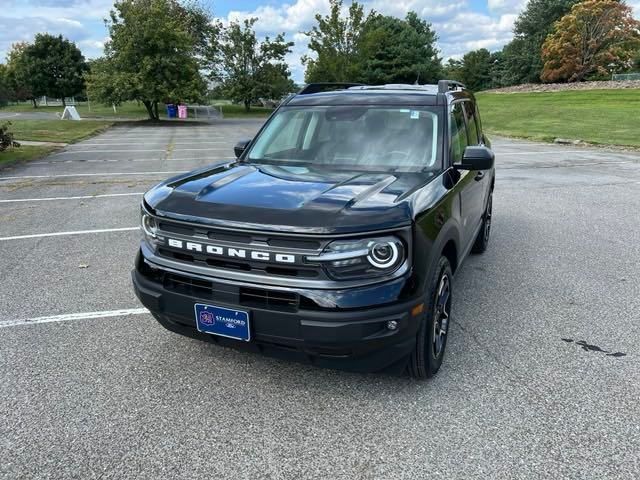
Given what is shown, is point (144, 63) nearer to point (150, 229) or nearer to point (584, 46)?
point (150, 229)

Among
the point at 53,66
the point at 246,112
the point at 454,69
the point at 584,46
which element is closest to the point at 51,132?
the point at 246,112

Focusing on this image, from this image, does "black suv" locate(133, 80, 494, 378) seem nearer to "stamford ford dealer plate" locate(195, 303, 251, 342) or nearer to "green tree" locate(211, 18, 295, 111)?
"stamford ford dealer plate" locate(195, 303, 251, 342)

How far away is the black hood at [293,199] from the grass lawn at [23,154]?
39.6 feet

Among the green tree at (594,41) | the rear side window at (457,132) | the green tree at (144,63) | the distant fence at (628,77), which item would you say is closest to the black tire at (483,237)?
the rear side window at (457,132)

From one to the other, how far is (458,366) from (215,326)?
1.64 meters

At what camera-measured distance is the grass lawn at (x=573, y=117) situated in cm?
2016

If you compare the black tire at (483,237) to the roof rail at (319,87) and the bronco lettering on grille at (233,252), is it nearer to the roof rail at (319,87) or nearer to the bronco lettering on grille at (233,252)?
the roof rail at (319,87)

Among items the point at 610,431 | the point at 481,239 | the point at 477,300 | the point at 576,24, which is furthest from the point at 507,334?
the point at 576,24

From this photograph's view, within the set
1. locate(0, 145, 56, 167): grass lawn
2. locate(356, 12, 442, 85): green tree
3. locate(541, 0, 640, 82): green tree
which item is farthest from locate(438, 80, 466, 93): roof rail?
locate(541, 0, 640, 82): green tree

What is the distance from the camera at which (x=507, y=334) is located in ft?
12.5

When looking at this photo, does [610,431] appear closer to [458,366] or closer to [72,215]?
[458,366]

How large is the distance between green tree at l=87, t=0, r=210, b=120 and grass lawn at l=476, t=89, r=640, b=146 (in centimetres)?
1847

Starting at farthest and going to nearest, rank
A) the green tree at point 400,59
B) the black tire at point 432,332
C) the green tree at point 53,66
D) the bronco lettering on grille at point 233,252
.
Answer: the green tree at point 400,59, the green tree at point 53,66, the black tire at point 432,332, the bronco lettering on grille at point 233,252

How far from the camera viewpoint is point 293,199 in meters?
2.83
